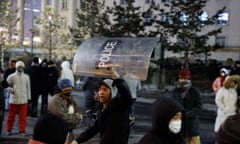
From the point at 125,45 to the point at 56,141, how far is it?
6571mm

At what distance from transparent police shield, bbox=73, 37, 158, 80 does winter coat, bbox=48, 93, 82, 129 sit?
3.07 metres

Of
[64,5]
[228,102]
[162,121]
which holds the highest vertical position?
[64,5]

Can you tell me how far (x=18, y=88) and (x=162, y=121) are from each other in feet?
27.4

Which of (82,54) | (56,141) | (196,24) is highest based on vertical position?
(196,24)

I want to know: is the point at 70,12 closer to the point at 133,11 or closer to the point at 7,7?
the point at 7,7

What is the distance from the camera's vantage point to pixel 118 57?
10812 millimetres

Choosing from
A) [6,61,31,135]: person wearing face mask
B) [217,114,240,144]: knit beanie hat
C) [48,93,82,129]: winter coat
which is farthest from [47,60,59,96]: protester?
[217,114,240,144]: knit beanie hat

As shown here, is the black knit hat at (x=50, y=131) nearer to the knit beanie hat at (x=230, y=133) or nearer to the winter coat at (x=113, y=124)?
the winter coat at (x=113, y=124)

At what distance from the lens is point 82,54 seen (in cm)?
1191

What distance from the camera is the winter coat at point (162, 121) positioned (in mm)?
3578

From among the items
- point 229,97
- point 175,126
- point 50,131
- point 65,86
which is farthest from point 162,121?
point 229,97

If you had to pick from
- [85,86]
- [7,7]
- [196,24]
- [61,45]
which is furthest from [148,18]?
[85,86]

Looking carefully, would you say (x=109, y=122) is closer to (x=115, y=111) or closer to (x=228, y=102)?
(x=115, y=111)

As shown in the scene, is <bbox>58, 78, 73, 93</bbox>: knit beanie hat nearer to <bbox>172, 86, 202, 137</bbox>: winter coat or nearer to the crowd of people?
the crowd of people
